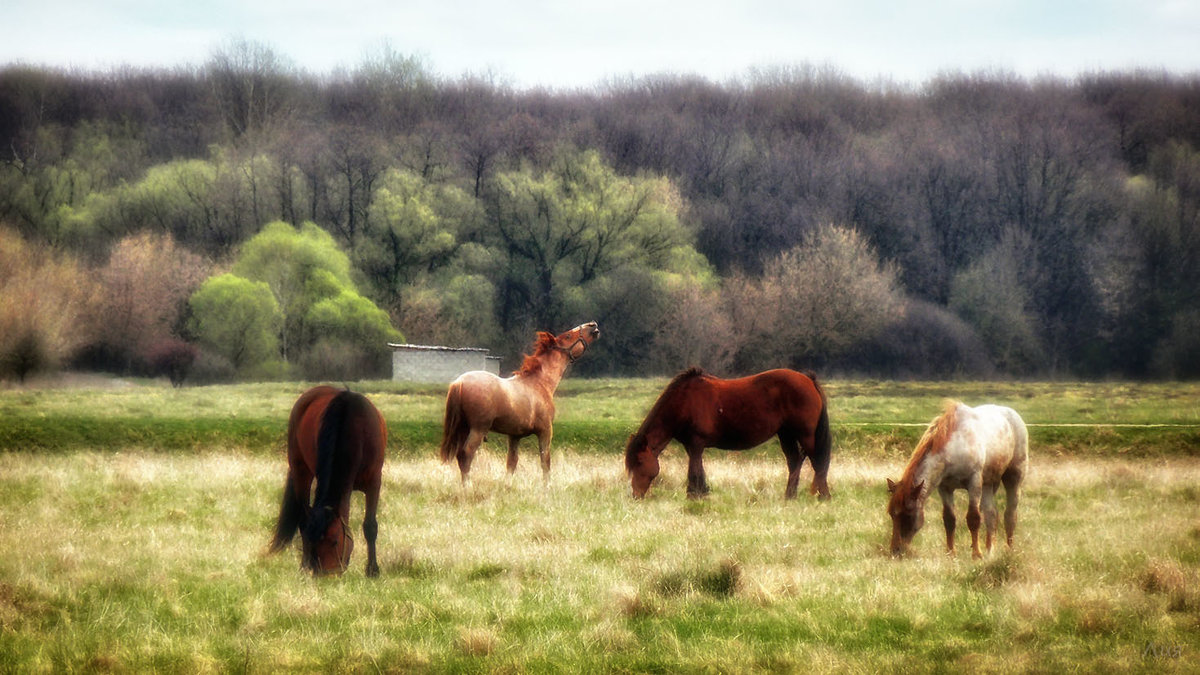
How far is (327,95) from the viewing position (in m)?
88.5

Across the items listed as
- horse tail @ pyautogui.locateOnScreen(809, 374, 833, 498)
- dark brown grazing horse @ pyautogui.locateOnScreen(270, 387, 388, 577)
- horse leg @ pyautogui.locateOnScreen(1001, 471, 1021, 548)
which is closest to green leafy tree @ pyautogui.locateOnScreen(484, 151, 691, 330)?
horse tail @ pyautogui.locateOnScreen(809, 374, 833, 498)

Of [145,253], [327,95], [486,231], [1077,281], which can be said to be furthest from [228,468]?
[327,95]

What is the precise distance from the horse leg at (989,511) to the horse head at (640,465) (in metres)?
4.95

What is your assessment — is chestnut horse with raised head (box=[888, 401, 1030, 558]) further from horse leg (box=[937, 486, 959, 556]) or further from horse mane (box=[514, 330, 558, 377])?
horse mane (box=[514, 330, 558, 377])

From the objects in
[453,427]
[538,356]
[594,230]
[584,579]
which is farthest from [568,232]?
[584,579]

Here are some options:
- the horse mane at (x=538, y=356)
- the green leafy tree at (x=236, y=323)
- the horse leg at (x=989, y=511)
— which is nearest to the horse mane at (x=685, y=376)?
the horse mane at (x=538, y=356)

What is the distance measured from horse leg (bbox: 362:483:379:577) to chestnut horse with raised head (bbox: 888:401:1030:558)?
4.65m

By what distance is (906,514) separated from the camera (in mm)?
10656

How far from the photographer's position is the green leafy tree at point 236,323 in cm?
5253

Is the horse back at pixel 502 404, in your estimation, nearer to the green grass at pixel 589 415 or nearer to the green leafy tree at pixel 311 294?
the green grass at pixel 589 415

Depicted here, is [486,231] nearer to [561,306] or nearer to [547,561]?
[561,306]

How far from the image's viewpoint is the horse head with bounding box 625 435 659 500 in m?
14.9

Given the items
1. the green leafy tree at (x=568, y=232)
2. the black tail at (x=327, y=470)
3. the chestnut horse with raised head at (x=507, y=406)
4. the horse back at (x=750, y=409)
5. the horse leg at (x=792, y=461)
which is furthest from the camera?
the green leafy tree at (x=568, y=232)

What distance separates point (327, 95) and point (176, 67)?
11.3 m
